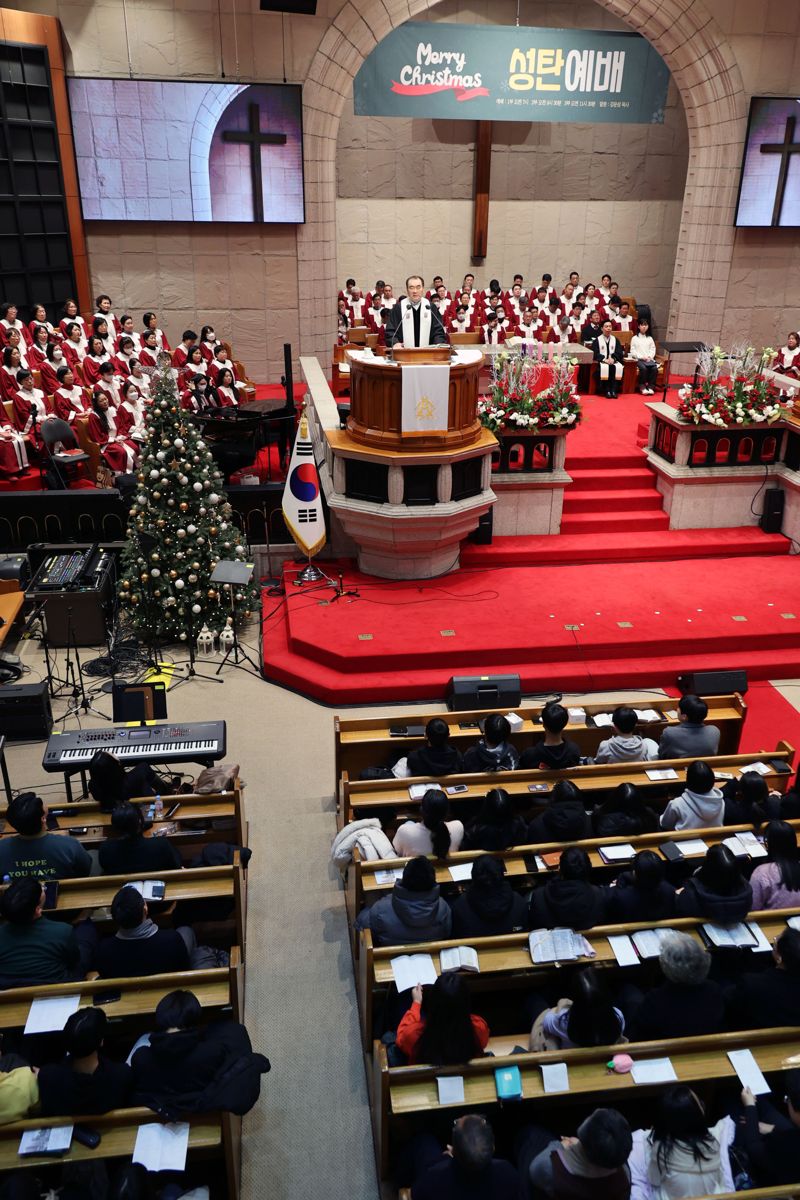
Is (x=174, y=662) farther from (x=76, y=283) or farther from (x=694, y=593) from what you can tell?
(x=76, y=283)

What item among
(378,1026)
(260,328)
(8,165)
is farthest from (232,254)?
(378,1026)

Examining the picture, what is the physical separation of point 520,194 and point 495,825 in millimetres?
16080

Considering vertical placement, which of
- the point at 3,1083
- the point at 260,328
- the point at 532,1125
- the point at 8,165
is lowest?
the point at 532,1125

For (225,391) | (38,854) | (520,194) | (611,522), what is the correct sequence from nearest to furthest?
(38,854) → (611,522) → (225,391) → (520,194)

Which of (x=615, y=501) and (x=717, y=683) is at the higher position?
(x=615, y=501)

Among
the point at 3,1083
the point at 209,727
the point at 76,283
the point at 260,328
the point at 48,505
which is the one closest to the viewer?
the point at 3,1083

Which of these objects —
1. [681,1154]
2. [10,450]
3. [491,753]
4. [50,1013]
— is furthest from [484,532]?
[681,1154]

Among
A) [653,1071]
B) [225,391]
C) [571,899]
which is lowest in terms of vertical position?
[653,1071]

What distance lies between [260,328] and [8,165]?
4.07 meters

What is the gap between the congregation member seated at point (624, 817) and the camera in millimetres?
5188

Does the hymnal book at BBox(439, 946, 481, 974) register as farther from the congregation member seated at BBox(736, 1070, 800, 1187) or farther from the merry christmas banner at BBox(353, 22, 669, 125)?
the merry christmas banner at BBox(353, 22, 669, 125)

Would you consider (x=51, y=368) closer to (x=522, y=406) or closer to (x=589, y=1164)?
(x=522, y=406)

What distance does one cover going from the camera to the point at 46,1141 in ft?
11.2

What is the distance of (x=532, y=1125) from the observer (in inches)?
143
